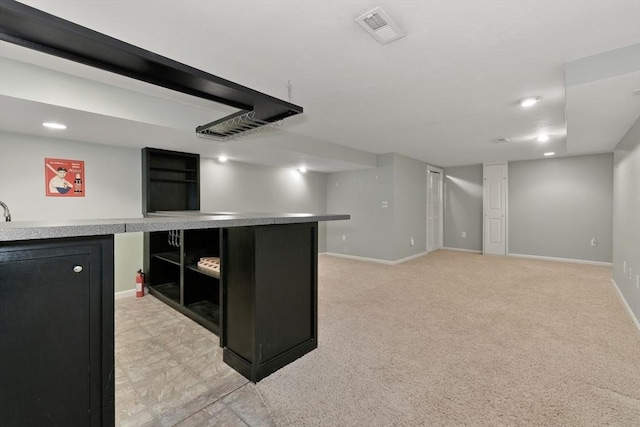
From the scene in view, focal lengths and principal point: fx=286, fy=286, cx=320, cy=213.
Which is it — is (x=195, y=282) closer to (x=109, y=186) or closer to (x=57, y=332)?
(x=109, y=186)

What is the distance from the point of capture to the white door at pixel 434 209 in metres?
7.19

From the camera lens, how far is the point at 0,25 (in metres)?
1.25

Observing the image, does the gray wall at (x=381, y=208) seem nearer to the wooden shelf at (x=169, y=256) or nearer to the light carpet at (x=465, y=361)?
the light carpet at (x=465, y=361)

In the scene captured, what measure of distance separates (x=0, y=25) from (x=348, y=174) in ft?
19.1

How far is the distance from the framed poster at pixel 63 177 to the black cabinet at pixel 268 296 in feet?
9.07

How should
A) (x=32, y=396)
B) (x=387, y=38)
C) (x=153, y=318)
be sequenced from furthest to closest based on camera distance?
(x=153, y=318) → (x=387, y=38) → (x=32, y=396)

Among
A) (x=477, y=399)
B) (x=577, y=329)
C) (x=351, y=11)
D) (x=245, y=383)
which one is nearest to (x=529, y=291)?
(x=577, y=329)

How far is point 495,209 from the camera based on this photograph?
6.93 m

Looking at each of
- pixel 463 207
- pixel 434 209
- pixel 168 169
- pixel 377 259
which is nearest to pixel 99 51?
pixel 168 169

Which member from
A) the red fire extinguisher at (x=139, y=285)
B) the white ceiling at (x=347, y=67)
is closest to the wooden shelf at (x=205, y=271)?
the red fire extinguisher at (x=139, y=285)

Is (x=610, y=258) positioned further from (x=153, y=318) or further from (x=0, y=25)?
(x=0, y=25)

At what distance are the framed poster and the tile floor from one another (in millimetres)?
1814

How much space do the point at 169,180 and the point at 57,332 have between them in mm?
3534

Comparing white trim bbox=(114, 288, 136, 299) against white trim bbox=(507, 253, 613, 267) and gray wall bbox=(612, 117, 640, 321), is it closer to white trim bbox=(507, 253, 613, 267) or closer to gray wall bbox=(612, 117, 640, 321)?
gray wall bbox=(612, 117, 640, 321)
